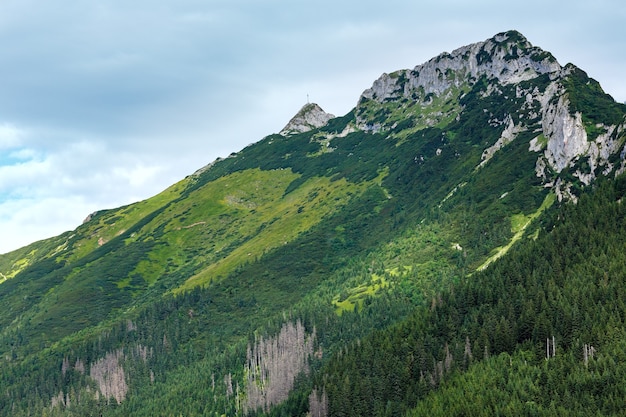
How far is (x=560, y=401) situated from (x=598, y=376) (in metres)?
10.0

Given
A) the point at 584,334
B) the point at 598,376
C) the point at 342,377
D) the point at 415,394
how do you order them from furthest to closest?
1. the point at 342,377
2. the point at 415,394
3. the point at 584,334
4. the point at 598,376

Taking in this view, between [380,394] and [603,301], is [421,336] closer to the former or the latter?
[380,394]

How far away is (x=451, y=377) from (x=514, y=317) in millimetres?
26346

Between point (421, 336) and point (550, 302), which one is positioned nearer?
point (550, 302)

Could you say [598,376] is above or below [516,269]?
below

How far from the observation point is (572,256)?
184 metres

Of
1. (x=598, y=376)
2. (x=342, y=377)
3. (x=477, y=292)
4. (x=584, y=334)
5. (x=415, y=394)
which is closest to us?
(x=598, y=376)

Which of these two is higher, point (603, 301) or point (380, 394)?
point (603, 301)

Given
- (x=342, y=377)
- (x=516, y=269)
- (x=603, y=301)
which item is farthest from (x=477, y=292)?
(x=342, y=377)

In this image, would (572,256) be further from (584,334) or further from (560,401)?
(560,401)

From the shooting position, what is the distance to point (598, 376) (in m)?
127

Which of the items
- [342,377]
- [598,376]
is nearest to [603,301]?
[598,376]

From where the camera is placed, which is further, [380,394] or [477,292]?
[477,292]

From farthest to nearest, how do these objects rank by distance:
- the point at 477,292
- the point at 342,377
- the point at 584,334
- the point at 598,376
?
the point at 477,292 → the point at 342,377 → the point at 584,334 → the point at 598,376
